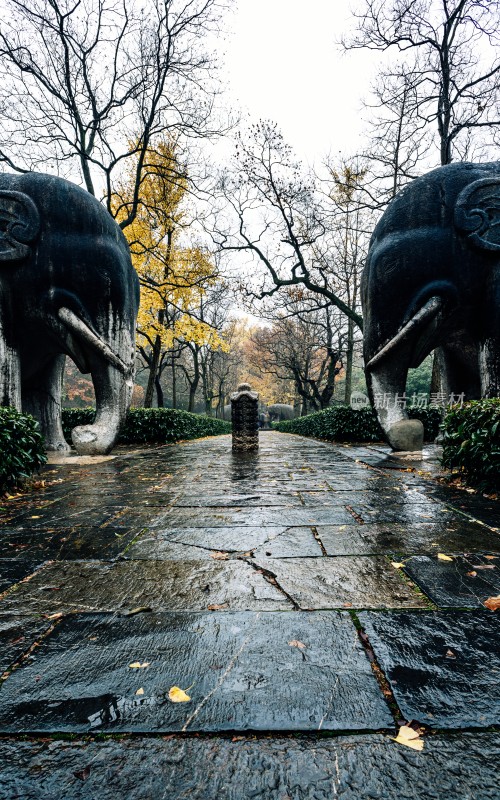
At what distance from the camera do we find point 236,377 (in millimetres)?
42812

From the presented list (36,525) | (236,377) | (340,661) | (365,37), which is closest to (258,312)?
(365,37)

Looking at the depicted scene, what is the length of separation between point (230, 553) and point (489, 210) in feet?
17.8

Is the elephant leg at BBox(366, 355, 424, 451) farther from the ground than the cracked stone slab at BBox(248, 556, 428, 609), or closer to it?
farther from the ground

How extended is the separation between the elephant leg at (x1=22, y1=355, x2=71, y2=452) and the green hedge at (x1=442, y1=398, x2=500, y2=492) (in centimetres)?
600

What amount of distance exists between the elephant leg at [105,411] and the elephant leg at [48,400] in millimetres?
1337

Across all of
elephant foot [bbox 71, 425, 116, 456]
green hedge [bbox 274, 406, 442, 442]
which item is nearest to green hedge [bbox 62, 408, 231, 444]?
elephant foot [bbox 71, 425, 116, 456]

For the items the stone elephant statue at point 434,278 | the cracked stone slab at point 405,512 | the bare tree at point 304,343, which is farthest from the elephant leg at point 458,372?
the bare tree at point 304,343

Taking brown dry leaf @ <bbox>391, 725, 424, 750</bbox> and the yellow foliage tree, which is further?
the yellow foliage tree

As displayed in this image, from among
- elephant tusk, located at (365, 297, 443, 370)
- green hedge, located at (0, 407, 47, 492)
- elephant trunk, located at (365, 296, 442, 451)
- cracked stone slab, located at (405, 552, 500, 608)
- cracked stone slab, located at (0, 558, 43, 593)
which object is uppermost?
elephant tusk, located at (365, 297, 443, 370)

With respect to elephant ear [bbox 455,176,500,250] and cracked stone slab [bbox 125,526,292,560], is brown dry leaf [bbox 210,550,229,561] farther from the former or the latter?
elephant ear [bbox 455,176,500,250]

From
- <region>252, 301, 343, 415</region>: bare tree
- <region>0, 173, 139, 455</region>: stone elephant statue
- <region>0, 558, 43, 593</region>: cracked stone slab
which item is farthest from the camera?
<region>252, 301, 343, 415</region>: bare tree

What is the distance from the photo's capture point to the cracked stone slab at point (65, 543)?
2.25 m

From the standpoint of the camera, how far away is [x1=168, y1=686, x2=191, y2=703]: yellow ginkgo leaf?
1105mm

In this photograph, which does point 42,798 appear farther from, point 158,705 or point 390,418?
point 390,418
